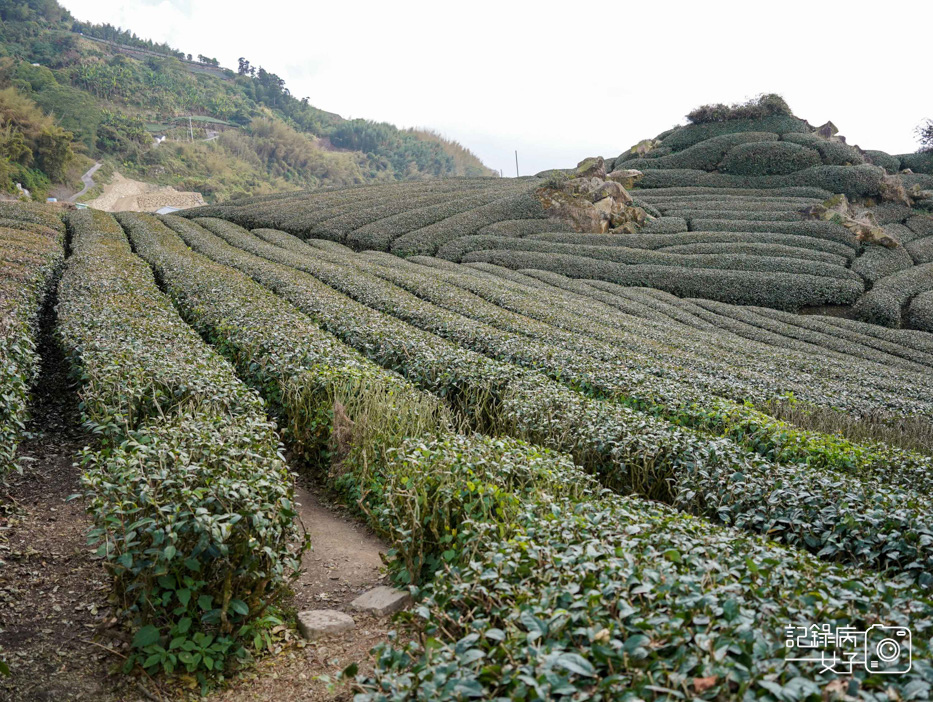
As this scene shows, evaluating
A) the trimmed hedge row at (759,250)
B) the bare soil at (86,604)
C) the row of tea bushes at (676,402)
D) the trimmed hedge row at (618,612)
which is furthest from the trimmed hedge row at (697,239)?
the trimmed hedge row at (618,612)

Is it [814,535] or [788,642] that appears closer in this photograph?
[788,642]

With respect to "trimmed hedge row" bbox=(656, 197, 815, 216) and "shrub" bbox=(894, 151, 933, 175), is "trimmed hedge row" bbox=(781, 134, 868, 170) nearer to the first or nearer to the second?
"shrub" bbox=(894, 151, 933, 175)

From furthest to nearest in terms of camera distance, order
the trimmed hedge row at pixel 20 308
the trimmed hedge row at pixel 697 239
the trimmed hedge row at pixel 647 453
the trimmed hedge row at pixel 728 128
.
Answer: the trimmed hedge row at pixel 728 128
the trimmed hedge row at pixel 697 239
the trimmed hedge row at pixel 20 308
the trimmed hedge row at pixel 647 453

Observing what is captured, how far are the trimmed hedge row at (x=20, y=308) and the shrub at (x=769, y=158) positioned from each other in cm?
3718

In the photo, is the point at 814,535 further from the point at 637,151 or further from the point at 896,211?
the point at 637,151

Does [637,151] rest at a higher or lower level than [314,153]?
lower

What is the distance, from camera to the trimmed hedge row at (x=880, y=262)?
82.5 ft

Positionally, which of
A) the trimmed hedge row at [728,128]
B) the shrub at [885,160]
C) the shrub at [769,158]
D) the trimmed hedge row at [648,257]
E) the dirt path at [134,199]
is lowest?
the trimmed hedge row at [648,257]

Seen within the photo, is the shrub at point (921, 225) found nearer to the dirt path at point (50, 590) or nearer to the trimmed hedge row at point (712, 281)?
the trimmed hedge row at point (712, 281)

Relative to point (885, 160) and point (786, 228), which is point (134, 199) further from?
point (885, 160)

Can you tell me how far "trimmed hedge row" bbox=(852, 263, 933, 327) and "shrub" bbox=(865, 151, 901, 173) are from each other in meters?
19.3

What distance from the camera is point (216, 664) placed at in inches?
140

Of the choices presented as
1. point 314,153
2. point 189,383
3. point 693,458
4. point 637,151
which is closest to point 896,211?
point 637,151

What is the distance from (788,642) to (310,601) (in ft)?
11.1
